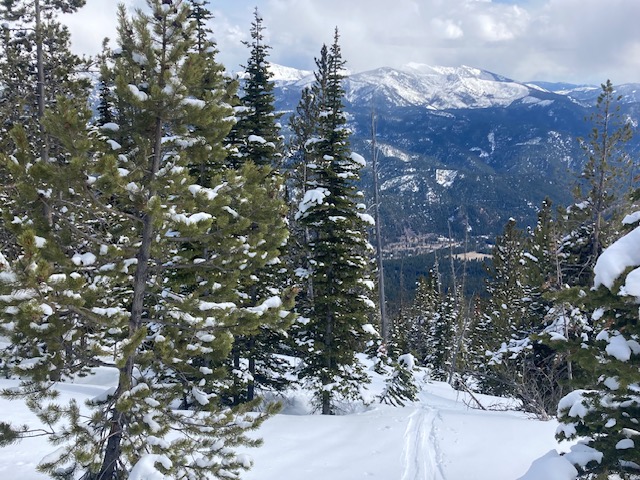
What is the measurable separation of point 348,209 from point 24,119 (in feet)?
42.4

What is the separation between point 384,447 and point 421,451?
0.92 m

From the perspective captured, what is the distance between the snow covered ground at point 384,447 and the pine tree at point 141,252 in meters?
2.86

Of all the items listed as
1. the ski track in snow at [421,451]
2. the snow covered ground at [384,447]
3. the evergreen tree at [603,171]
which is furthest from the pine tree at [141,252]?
the evergreen tree at [603,171]

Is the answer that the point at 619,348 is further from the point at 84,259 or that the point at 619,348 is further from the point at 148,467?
the point at 84,259

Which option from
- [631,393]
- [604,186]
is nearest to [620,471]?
[631,393]

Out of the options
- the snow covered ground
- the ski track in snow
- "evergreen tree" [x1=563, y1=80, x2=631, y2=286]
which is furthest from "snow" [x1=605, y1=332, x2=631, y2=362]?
"evergreen tree" [x1=563, y1=80, x2=631, y2=286]

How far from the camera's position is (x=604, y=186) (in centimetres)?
1644

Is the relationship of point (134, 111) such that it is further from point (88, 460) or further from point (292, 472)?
point (292, 472)

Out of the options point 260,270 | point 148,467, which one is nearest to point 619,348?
point 148,467

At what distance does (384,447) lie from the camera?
1066 cm

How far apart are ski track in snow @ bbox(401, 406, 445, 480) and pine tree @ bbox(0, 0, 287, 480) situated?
14.5 feet

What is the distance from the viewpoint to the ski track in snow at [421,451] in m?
8.91

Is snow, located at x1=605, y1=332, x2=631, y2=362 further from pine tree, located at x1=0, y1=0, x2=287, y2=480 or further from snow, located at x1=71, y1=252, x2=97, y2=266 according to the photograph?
snow, located at x1=71, y1=252, x2=97, y2=266

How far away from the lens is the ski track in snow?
29.2 feet
